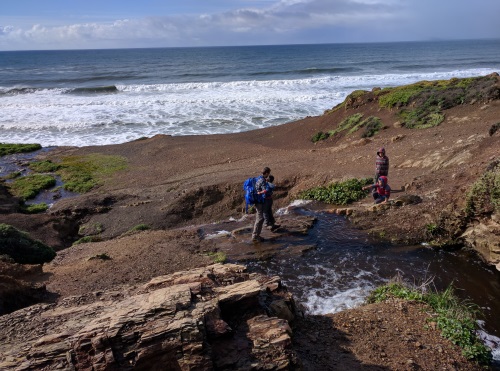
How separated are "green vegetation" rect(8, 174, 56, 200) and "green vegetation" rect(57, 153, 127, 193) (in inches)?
32.9

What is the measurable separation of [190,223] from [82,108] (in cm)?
3170

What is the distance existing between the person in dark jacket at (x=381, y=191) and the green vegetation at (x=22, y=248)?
30.7 feet

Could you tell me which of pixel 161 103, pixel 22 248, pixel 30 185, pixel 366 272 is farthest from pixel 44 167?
pixel 366 272

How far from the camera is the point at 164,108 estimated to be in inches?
1661

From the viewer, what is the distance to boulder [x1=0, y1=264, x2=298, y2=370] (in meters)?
4.77

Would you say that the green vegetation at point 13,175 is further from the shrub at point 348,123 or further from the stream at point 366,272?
the stream at point 366,272

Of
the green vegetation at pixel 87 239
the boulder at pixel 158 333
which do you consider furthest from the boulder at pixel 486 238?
the green vegetation at pixel 87 239

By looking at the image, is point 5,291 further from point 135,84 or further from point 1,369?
point 135,84

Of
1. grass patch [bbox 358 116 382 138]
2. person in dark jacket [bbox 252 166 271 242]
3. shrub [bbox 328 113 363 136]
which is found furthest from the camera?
shrub [bbox 328 113 363 136]

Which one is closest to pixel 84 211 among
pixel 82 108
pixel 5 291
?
pixel 5 291

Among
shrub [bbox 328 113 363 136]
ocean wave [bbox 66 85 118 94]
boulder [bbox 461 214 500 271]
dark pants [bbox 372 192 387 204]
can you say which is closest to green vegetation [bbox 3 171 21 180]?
shrub [bbox 328 113 363 136]

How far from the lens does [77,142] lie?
31.1 m

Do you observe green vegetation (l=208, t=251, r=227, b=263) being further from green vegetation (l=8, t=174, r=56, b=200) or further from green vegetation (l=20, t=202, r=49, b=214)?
green vegetation (l=8, t=174, r=56, b=200)

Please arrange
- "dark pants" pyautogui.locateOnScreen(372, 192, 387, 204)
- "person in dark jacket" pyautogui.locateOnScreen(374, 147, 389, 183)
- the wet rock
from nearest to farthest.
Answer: the wet rock, "person in dark jacket" pyautogui.locateOnScreen(374, 147, 389, 183), "dark pants" pyautogui.locateOnScreen(372, 192, 387, 204)
